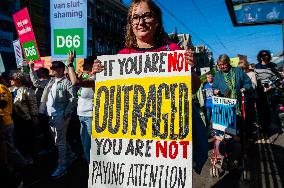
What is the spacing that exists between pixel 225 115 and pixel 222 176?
903mm

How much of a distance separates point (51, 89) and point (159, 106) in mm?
3804

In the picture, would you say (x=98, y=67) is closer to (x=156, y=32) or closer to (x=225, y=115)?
(x=156, y=32)

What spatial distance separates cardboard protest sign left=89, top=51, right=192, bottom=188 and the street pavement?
261cm

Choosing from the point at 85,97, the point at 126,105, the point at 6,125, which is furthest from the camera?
the point at 6,125

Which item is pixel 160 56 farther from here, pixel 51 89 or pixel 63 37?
pixel 51 89

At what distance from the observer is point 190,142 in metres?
2.10

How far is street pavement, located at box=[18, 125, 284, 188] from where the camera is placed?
185 inches

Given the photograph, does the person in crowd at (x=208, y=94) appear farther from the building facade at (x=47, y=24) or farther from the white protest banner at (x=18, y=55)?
the white protest banner at (x=18, y=55)

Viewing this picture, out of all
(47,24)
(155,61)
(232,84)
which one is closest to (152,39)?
(155,61)

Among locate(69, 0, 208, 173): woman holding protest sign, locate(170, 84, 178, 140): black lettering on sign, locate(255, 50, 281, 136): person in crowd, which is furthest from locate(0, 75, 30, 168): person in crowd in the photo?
locate(255, 50, 281, 136): person in crowd

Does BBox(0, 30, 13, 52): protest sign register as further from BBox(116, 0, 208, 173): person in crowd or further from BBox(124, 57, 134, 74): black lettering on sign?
BBox(124, 57, 134, 74): black lettering on sign

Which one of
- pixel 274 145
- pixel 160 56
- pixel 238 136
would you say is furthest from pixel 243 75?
pixel 160 56

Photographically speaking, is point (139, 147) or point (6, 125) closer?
point (139, 147)

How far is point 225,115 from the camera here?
503 centimetres
